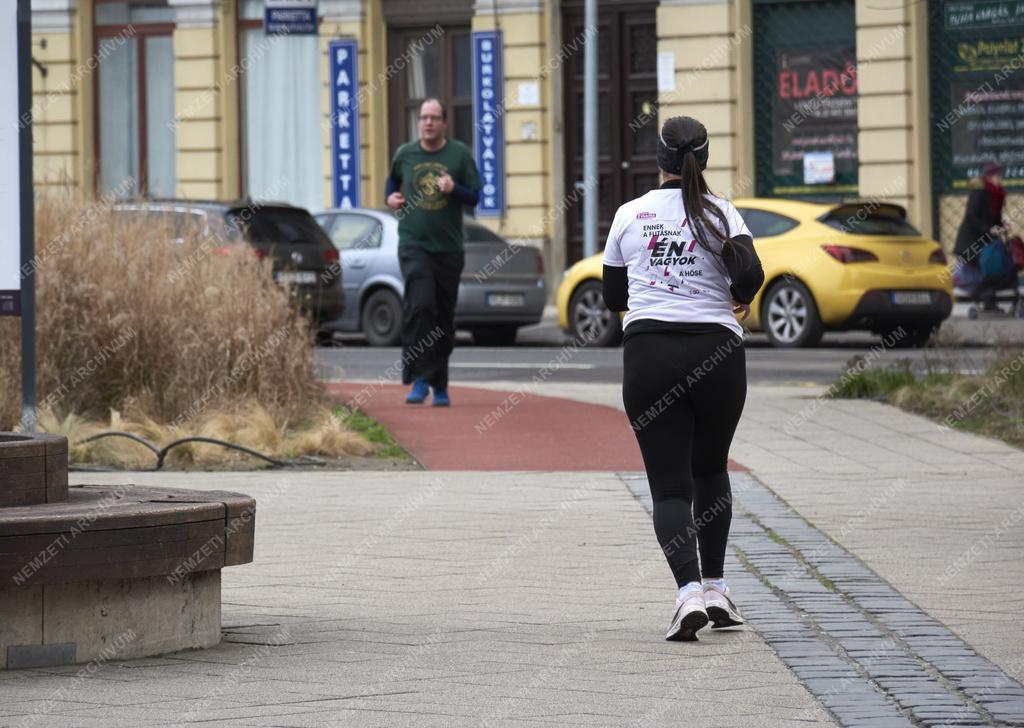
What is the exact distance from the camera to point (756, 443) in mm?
11930

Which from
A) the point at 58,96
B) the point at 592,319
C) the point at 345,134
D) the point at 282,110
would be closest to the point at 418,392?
the point at 592,319

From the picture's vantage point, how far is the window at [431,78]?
29.4 meters

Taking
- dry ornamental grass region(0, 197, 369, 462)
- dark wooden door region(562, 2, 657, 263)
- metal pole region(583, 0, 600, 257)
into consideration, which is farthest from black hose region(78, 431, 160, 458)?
dark wooden door region(562, 2, 657, 263)

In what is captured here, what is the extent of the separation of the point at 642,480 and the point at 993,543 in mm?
2473

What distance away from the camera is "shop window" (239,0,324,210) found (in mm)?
30641

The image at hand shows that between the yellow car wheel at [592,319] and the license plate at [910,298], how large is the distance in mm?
3106

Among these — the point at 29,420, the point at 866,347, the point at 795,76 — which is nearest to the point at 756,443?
the point at 29,420

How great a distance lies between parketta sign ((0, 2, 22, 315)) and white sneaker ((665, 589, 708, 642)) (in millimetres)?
4487

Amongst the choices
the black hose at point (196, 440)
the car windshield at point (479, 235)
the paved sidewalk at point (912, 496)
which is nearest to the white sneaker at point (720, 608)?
the paved sidewalk at point (912, 496)

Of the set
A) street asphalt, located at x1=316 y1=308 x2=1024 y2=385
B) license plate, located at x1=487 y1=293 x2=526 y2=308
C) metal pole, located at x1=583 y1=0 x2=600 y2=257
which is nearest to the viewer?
street asphalt, located at x1=316 y1=308 x2=1024 y2=385

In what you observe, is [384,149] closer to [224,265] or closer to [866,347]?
[866,347]

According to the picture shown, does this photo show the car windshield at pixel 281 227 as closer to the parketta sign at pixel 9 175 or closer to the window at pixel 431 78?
the window at pixel 431 78

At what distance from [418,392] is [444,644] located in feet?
24.6

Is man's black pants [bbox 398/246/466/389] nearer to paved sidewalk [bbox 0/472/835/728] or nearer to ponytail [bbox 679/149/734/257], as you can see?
paved sidewalk [bbox 0/472/835/728]
